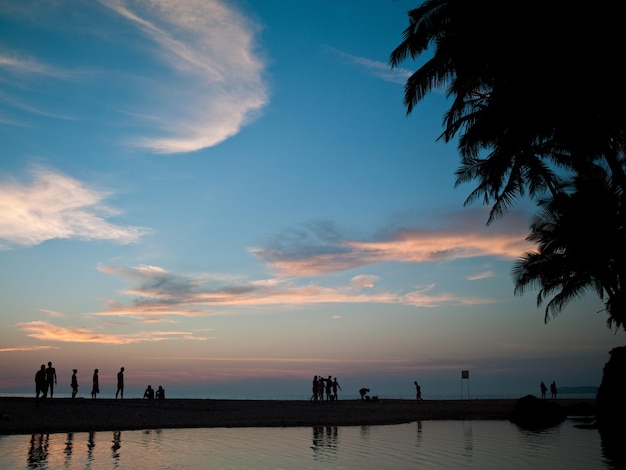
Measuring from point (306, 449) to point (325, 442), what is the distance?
2.22 metres

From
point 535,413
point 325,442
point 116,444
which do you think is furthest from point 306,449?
point 535,413

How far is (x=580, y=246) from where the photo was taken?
34.6 metres

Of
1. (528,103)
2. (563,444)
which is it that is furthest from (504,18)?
(563,444)

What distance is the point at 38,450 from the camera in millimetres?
16734

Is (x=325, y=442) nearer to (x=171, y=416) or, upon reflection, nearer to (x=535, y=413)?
(x=171, y=416)

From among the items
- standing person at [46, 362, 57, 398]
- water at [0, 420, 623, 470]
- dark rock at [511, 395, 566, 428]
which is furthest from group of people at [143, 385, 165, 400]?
dark rock at [511, 395, 566, 428]

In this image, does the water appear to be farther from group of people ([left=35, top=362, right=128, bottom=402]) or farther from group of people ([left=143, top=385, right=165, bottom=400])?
group of people ([left=143, top=385, right=165, bottom=400])

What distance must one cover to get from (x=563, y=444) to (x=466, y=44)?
1468cm

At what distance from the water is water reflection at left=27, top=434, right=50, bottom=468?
23mm

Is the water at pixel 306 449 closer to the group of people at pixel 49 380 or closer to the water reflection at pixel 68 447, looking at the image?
the water reflection at pixel 68 447

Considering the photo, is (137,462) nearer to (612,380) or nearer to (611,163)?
(611,163)

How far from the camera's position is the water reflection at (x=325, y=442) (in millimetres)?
16688

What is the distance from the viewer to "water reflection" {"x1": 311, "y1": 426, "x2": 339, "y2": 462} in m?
16.7

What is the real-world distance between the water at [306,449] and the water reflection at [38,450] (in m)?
0.02
